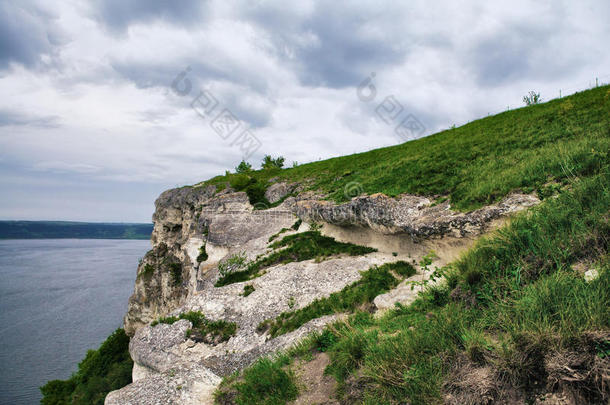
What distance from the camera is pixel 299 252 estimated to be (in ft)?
56.5

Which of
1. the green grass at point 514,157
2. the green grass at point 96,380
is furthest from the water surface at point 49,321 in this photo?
the green grass at point 514,157

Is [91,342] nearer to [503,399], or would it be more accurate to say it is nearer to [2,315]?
[2,315]

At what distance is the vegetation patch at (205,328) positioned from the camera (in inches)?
456

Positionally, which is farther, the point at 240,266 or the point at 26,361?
the point at 26,361

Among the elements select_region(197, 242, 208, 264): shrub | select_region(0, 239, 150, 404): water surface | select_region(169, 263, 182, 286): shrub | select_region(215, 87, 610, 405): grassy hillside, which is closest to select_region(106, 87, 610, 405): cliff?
select_region(215, 87, 610, 405): grassy hillside

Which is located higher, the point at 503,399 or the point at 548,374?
the point at 548,374

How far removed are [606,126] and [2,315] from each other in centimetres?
7801

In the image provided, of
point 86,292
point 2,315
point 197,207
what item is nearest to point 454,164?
point 197,207

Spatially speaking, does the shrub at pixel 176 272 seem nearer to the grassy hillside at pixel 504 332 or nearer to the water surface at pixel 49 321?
the water surface at pixel 49 321

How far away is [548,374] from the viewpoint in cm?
310

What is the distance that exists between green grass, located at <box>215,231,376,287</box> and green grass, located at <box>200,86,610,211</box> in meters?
3.54

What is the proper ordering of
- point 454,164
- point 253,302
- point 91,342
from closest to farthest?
point 253,302
point 454,164
point 91,342

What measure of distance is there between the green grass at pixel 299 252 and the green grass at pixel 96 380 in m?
21.9

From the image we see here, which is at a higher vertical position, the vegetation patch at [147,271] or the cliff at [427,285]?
the cliff at [427,285]
